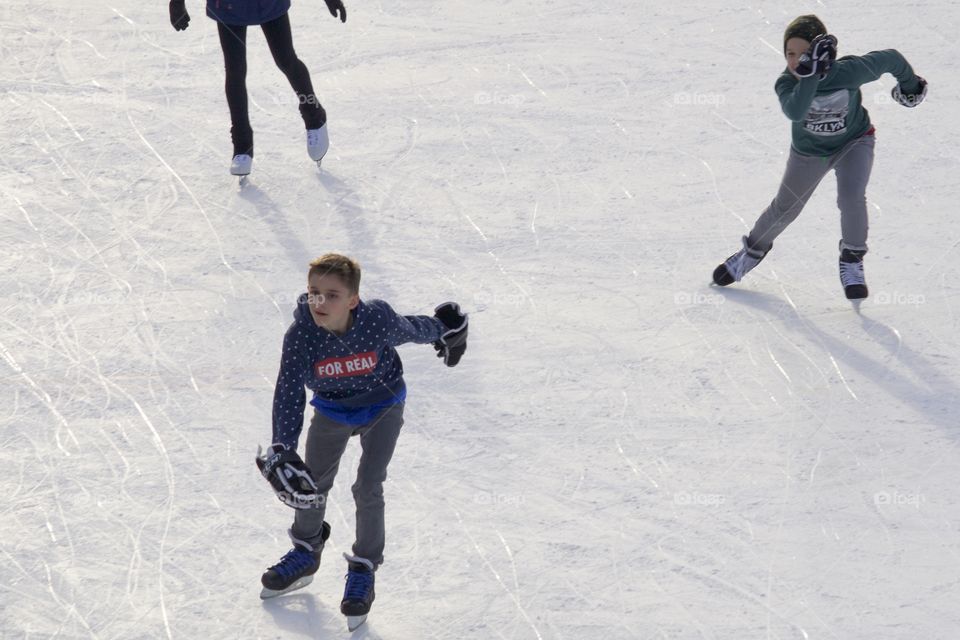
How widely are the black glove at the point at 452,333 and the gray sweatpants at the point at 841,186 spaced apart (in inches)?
90.4

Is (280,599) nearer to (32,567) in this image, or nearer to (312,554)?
(312,554)

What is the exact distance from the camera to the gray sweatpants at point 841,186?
18.8 ft

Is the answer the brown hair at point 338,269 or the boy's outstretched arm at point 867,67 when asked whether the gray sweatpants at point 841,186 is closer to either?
the boy's outstretched arm at point 867,67

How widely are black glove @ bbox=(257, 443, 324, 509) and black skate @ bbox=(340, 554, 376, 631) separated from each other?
39 cm

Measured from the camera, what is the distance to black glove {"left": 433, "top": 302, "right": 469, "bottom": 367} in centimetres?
411

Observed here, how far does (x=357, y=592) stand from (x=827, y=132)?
2.93 m

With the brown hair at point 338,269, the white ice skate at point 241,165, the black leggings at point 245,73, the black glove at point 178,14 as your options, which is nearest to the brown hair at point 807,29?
the brown hair at point 338,269

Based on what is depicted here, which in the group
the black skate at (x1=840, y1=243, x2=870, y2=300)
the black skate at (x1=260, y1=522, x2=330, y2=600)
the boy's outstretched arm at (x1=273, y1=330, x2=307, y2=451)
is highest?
the boy's outstretched arm at (x1=273, y1=330, x2=307, y2=451)

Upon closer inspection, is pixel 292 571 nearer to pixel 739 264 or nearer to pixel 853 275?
pixel 739 264

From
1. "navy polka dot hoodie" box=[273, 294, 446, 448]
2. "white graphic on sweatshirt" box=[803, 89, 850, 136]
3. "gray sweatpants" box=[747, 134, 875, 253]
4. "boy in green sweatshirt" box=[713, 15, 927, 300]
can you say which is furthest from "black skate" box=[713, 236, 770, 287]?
"navy polka dot hoodie" box=[273, 294, 446, 448]

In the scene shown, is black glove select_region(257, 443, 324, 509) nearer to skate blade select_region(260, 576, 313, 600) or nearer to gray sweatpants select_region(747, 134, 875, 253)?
skate blade select_region(260, 576, 313, 600)

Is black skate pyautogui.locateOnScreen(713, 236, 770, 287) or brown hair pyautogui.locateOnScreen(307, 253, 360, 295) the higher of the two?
brown hair pyautogui.locateOnScreen(307, 253, 360, 295)

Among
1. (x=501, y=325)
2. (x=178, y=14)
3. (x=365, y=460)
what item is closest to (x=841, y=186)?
(x=501, y=325)

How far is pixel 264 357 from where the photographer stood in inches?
223
